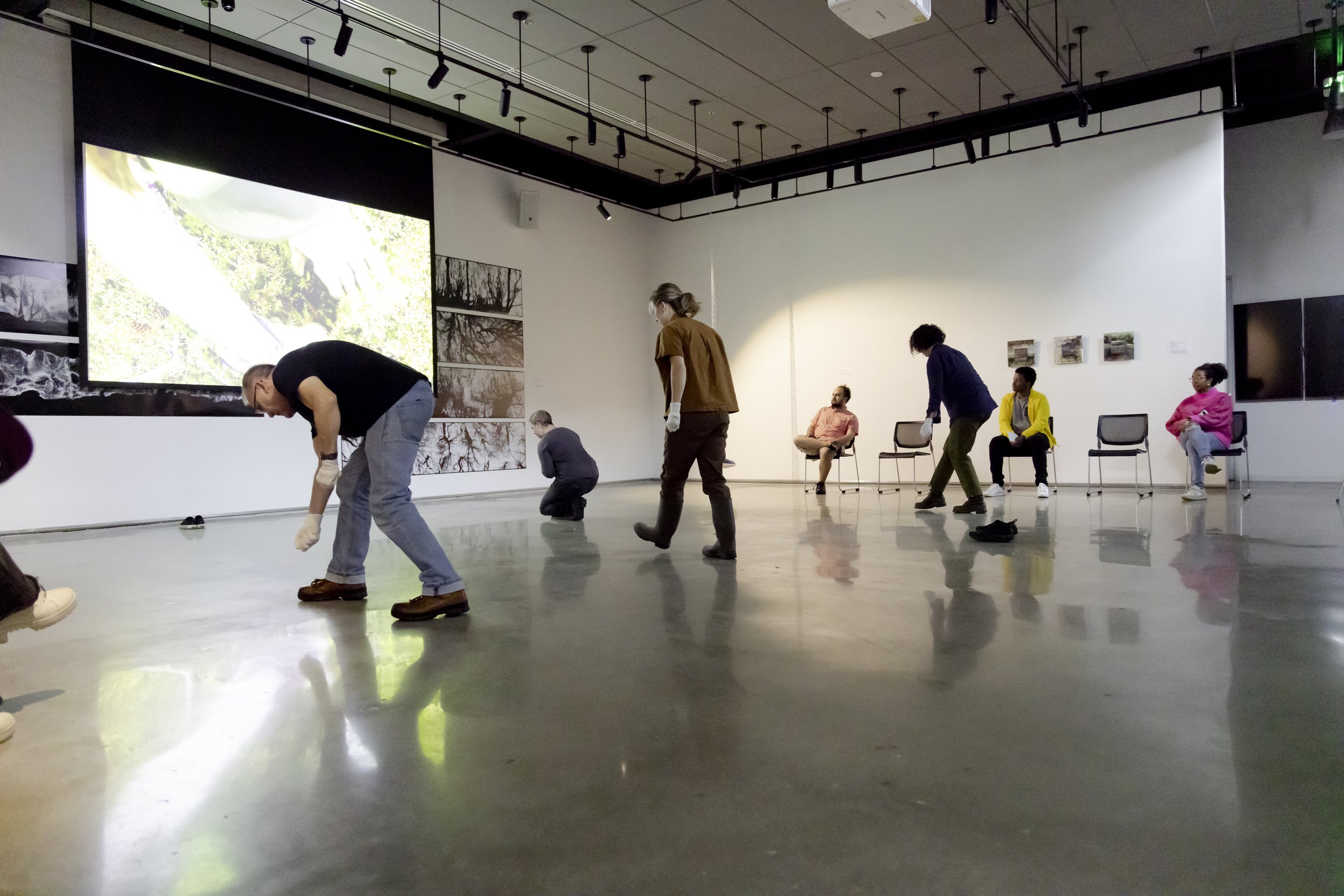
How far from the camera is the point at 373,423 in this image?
10.2 feet

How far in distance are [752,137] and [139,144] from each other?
6589 mm

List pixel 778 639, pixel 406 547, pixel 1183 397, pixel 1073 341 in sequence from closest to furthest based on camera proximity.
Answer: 1. pixel 778 639
2. pixel 406 547
3. pixel 1183 397
4. pixel 1073 341

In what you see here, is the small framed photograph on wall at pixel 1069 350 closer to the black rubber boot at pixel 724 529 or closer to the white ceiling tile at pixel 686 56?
the white ceiling tile at pixel 686 56

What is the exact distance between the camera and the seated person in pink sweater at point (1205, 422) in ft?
25.8

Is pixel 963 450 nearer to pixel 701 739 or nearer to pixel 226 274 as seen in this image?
pixel 701 739

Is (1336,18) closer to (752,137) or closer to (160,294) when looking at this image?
(752,137)

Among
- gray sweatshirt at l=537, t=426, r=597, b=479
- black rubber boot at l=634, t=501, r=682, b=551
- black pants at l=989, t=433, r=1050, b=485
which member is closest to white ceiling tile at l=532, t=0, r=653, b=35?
gray sweatshirt at l=537, t=426, r=597, b=479

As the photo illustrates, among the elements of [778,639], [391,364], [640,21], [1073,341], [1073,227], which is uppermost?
[640,21]

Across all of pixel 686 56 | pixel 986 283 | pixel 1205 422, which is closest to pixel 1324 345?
pixel 1205 422

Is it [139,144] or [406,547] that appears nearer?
[406,547]

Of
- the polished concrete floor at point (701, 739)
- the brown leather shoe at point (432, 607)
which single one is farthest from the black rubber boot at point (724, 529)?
the brown leather shoe at point (432, 607)

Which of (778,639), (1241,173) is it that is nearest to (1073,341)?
(1241,173)

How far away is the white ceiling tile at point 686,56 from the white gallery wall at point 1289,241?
20.6 feet

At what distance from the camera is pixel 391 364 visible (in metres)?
3.18
